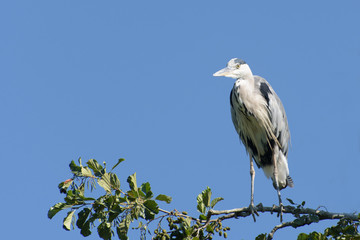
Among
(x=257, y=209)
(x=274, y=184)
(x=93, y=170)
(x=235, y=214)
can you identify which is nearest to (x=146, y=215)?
(x=93, y=170)

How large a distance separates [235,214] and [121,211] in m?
1.15

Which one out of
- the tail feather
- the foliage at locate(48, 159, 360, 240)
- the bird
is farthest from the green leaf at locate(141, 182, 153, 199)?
the tail feather

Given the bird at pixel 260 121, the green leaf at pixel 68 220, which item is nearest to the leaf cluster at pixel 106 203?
the green leaf at pixel 68 220

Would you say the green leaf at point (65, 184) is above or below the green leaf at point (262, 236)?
above

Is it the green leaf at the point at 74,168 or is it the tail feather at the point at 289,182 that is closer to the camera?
the green leaf at the point at 74,168

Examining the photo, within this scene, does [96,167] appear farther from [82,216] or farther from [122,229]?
[122,229]

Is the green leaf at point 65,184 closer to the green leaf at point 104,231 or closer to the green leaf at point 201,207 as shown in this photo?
the green leaf at point 104,231

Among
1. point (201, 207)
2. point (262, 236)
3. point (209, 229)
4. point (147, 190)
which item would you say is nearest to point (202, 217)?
point (201, 207)

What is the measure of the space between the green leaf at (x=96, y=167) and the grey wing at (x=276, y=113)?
2893 mm

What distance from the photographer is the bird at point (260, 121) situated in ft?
20.2

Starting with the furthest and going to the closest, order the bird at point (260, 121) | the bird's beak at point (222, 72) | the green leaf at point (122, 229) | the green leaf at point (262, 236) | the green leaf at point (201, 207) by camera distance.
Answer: the bird's beak at point (222, 72), the bird at point (260, 121), the green leaf at point (201, 207), the green leaf at point (262, 236), the green leaf at point (122, 229)

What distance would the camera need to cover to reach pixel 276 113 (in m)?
6.25

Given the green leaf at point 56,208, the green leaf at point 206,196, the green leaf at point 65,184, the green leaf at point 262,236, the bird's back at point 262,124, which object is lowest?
the green leaf at point 262,236

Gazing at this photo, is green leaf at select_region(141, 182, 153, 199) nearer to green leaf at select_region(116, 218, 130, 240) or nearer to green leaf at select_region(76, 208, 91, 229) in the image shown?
green leaf at select_region(116, 218, 130, 240)
